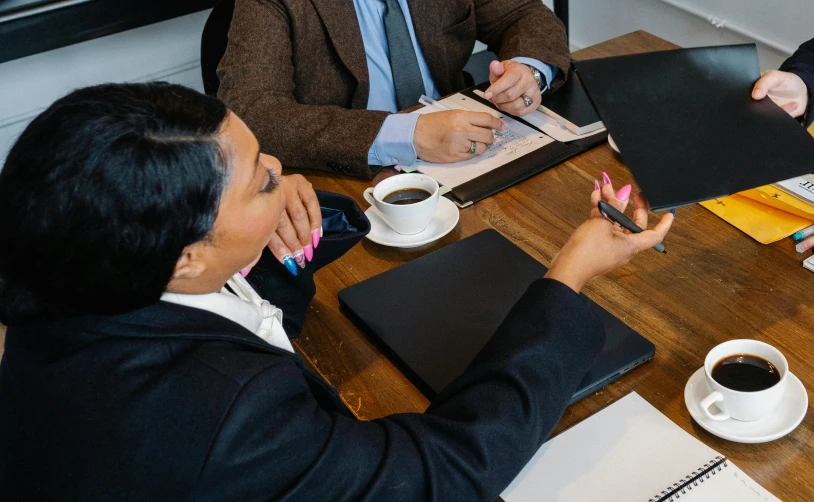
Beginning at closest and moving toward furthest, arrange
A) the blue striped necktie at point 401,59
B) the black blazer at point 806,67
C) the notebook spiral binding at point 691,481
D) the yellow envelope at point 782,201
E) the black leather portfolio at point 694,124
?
the notebook spiral binding at point 691,481
the black leather portfolio at point 694,124
the yellow envelope at point 782,201
the black blazer at point 806,67
the blue striped necktie at point 401,59

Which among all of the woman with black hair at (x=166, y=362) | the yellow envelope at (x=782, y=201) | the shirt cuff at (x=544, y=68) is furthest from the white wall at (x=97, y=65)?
the yellow envelope at (x=782, y=201)

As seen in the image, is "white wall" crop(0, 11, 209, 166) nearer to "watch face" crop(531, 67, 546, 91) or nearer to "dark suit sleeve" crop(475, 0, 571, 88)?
"dark suit sleeve" crop(475, 0, 571, 88)

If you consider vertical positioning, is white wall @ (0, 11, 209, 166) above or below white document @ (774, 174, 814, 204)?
below

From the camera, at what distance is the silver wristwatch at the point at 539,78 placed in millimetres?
1507

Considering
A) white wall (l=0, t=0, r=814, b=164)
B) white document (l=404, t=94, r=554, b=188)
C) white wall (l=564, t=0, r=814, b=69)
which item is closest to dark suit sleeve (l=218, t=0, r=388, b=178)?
white document (l=404, t=94, r=554, b=188)

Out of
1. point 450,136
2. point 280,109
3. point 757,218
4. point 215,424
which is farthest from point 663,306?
point 280,109

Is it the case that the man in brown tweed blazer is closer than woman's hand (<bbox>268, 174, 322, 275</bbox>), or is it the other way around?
woman's hand (<bbox>268, 174, 322, 275</bbox>)

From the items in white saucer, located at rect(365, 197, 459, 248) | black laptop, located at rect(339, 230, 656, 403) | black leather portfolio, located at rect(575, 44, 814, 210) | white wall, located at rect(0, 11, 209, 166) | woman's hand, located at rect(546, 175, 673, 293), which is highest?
black leather portfolio, located at rect(575, 44, 814, 210)

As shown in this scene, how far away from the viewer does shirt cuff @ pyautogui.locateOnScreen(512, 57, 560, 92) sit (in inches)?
60.2

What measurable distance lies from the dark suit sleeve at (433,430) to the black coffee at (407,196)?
1.22 feet

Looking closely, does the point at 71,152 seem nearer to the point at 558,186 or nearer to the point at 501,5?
the point at 558,186

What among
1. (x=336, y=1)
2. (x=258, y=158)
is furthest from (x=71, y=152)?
(x=336, y=1)

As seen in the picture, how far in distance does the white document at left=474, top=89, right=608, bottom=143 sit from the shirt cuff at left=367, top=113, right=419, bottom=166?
0.84ft

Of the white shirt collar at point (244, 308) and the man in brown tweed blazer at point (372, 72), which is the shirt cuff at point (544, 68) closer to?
the man in brown tweed blazer at point (372, 72)
